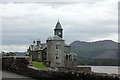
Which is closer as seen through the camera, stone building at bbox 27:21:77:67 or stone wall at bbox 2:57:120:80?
stone wall at bbox 2:57:120:80

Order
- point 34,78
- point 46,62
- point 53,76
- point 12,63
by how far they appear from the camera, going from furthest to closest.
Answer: point 46,62 → point 12,63 → point 34,78 → point 53,76

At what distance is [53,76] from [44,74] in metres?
1.07

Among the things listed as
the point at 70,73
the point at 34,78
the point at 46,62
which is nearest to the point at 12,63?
the point at 34,78

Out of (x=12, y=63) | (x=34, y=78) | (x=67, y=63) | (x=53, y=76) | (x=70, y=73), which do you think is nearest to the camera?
(x=70, y=73)

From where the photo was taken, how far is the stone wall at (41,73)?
15.6 m

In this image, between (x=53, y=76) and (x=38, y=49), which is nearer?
(x=53, y=76)

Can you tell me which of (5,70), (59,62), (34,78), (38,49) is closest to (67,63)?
(59,62)

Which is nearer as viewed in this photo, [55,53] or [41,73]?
[41,73]

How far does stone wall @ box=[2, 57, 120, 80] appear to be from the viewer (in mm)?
15641

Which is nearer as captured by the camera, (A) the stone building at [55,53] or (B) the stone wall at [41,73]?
(B) the stone wall at [41,73]

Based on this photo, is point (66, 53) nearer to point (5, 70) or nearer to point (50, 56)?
point (50, 56)

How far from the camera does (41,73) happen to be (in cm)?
1927

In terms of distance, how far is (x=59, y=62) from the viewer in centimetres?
5450

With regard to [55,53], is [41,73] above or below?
below
